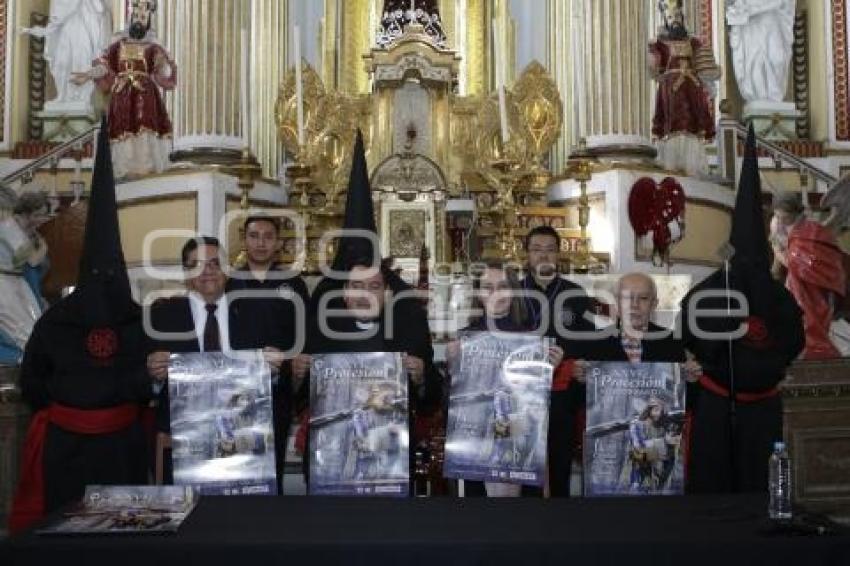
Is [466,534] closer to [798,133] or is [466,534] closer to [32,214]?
[32,214]

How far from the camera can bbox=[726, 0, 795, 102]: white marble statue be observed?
15227mm

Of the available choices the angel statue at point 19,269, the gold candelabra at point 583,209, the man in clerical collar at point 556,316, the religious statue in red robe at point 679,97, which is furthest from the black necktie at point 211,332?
the religious statue in red robe at point 679,97

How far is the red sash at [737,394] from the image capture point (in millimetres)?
4695

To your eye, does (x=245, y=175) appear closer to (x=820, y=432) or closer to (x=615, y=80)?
(x=615, y=80)

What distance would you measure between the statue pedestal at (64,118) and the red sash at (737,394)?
39.2 feet

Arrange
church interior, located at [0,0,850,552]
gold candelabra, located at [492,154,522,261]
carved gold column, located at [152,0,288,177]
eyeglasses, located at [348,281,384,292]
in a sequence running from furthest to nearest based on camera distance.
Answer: carved gold column, located at [152,0,288,177]
church interior, located at [0,0,850,552]
gold candelabra, located at [492,154,522,261]
eyeglasses, located at [348,281,384,292]

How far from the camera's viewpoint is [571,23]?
1215cm

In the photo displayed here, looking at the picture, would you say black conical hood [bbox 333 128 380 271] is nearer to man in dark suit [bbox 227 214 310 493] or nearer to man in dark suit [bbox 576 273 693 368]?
man in dark suit [bbox 227 214 310 493]

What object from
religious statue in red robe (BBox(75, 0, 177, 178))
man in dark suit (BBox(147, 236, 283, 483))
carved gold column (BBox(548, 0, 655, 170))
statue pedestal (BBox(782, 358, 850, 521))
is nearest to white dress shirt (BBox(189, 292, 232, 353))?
man in dark suit (BBox(147, 236, 283, 483))

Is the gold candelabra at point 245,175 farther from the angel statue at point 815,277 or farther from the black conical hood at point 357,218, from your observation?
the black conical hood at point 357,218

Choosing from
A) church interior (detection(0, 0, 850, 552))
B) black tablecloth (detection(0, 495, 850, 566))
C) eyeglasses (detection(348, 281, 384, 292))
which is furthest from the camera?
church interior (detection(0, 0, 850, 552))

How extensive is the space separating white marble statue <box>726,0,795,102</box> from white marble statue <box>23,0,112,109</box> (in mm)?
8821

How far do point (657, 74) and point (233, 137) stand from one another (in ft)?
14.1

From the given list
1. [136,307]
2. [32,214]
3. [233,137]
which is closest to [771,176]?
[233,137]
